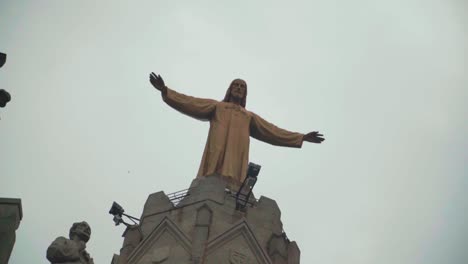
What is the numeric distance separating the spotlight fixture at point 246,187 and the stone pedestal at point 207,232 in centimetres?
15

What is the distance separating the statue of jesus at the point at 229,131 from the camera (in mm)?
18469

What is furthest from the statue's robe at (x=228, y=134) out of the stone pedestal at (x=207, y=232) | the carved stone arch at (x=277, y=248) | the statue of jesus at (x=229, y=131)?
the carved stone arch at (x=277, y=248)

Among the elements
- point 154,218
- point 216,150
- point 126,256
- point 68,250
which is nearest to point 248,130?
point 216,150

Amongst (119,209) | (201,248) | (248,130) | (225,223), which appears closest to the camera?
(201,248)

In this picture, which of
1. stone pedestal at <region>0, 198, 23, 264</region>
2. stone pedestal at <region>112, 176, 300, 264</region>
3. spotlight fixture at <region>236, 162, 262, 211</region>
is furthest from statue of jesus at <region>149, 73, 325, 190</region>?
stone pedestal at <region>0, 198, 23, 264</region>

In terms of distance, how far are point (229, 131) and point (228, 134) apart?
11 cm

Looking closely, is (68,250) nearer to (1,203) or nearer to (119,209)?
(1,203)

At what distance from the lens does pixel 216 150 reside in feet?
61.3

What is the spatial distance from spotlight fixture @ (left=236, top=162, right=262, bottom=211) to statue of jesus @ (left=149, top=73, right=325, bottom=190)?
21.1 inches

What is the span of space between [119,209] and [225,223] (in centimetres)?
299

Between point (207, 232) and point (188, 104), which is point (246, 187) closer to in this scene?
point (207, 232)

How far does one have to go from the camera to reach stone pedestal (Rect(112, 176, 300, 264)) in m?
14.9

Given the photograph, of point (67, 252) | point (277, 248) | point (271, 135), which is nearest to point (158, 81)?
point (271, 135)

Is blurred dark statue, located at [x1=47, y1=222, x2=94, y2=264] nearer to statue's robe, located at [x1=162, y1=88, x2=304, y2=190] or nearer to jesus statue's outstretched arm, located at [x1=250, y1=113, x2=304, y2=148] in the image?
statue's robe, located at [x1=162, y1=88, x2=304, y2=190]
